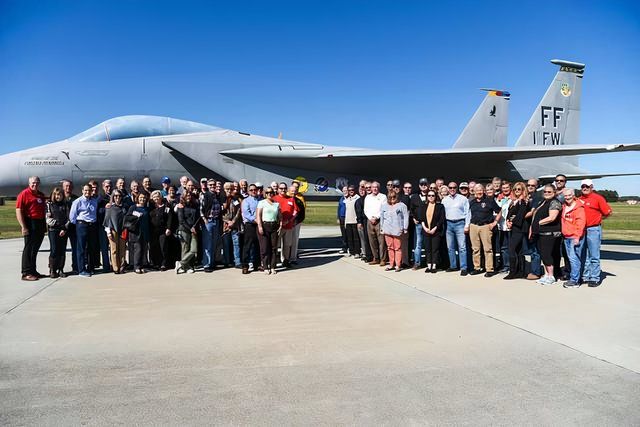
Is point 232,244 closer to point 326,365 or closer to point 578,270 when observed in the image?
point 326,365

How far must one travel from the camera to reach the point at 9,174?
28.1ft

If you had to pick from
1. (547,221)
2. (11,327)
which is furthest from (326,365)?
(547,221)

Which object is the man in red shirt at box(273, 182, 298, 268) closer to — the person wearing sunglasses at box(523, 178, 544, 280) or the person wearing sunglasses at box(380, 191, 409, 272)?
the person wearing sunglasses at box(380, 191, 409, 272)

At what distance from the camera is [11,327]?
165 inches

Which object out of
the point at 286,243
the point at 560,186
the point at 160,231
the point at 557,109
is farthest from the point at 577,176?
the point at 160,231

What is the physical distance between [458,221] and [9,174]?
9.35 m

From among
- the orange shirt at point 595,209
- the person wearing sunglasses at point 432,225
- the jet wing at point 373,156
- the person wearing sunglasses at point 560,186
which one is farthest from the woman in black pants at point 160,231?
the orange shirt at point 595,209

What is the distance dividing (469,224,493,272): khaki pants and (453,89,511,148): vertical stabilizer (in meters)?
7.36

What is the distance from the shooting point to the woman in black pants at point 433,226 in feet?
24.4

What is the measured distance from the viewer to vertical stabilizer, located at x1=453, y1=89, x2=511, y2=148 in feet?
45.4

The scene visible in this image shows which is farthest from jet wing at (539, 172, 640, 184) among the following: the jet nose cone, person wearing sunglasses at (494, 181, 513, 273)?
the jet nose cone

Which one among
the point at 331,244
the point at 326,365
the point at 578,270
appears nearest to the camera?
the point at 326,365

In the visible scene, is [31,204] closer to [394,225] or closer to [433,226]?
Answer: [394,225]

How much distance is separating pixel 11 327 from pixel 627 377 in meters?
5.67
